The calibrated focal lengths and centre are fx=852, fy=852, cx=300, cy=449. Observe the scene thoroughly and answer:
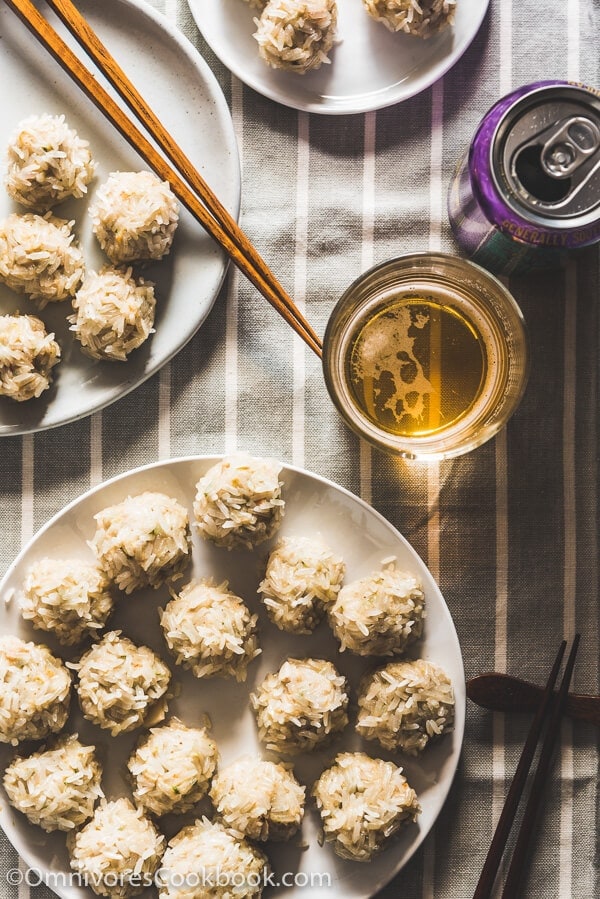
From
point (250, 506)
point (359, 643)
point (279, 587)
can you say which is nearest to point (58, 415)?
point (250, 506)

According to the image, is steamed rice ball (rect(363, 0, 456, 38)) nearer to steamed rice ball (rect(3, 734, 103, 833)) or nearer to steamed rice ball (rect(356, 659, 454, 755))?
steamed rice ball (rect(356, 659, 454, 755))

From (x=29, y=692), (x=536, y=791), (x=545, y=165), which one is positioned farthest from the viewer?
(x=536, y=791)

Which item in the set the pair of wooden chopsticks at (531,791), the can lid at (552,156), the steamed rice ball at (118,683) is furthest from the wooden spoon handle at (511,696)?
the can lid at (552,156)

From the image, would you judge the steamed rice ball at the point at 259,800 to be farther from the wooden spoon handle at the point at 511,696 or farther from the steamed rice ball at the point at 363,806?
the wooden spoon handle at the point at 511,696

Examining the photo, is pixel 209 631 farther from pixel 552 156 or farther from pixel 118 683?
pixel 552 156

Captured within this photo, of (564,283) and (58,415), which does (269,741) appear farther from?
(564,283)

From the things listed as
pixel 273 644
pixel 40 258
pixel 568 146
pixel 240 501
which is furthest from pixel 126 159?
pixel 273 644
